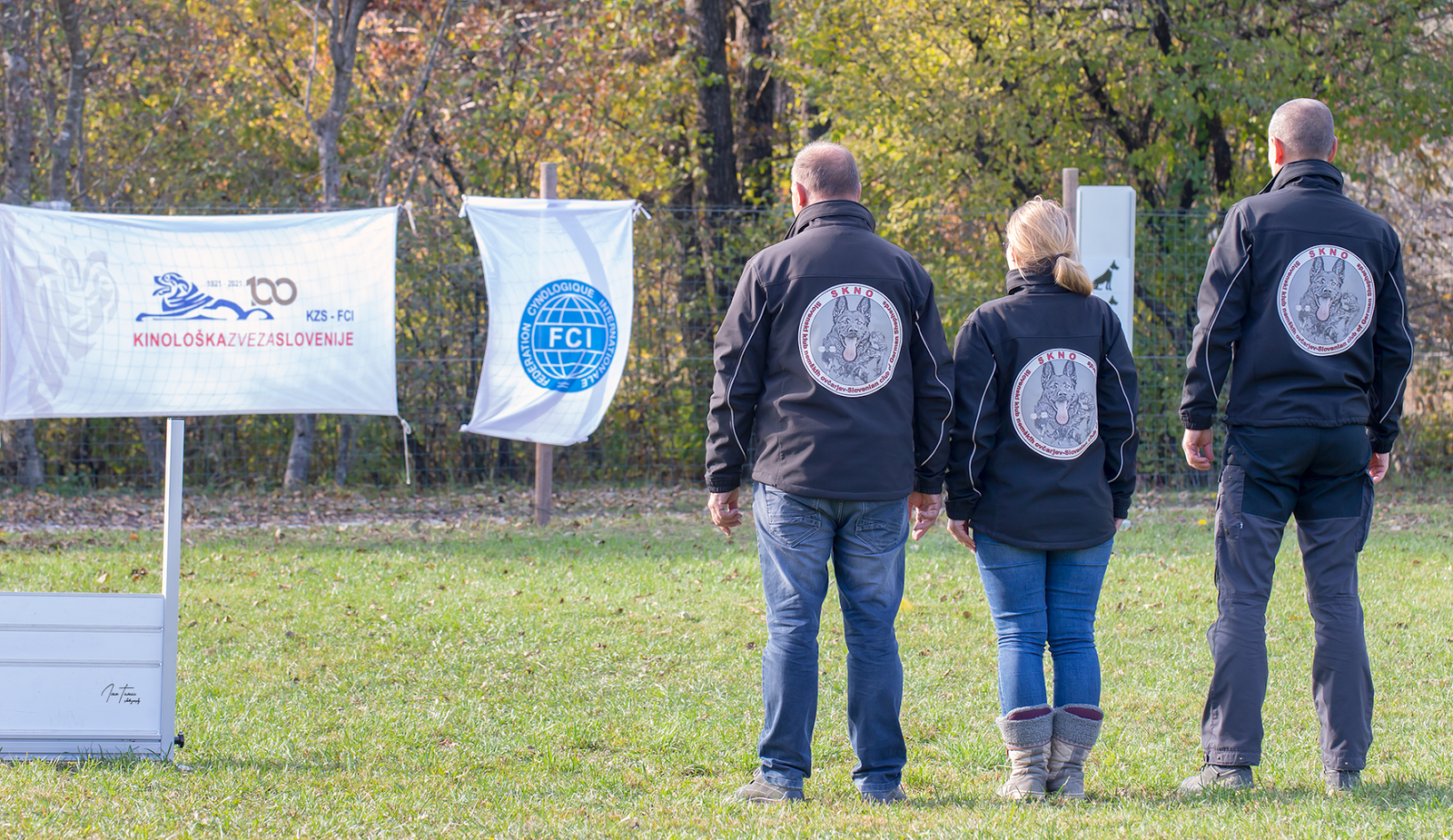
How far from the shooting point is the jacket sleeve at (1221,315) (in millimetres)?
3527

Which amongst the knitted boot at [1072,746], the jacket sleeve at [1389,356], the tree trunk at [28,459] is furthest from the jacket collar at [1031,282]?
the tree trunk at [28,459]

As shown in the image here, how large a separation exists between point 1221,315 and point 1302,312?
22 cm

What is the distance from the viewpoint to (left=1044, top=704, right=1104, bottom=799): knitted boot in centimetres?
346

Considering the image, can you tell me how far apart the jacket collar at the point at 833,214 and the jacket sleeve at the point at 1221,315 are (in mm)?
1007

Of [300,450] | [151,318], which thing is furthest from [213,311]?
[300,450]

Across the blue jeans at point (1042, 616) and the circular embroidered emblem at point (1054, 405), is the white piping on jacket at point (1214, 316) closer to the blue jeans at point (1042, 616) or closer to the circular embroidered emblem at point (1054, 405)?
the circular embroidered emblem at point (1054, 405)

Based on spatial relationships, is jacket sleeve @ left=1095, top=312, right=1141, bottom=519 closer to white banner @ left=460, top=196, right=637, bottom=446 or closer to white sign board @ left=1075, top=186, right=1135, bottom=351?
white sign board @ left=1075, top=186, right=1135, bottom=351

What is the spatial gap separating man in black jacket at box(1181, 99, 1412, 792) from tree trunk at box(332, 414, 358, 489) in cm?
857

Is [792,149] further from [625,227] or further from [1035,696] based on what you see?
[1035,696]

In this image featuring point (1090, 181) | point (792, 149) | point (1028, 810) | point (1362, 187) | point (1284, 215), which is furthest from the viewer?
point (792, 149)

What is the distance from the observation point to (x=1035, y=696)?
11.3 ft

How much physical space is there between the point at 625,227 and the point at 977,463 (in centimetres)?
575

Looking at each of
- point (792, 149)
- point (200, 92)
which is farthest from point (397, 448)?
point (792, 149)

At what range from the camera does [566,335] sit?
8.80 m
